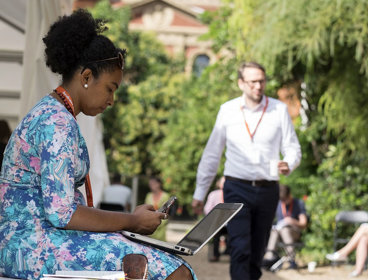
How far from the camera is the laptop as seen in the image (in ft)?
9.86

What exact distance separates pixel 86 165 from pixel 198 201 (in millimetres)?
3235

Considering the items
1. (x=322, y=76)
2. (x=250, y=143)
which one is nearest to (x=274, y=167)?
(x=250, y=143)

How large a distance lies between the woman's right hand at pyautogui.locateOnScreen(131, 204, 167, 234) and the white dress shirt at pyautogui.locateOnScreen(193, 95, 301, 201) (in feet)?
9.23

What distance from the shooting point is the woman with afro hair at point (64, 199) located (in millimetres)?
2852

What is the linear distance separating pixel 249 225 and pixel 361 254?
5.37 m

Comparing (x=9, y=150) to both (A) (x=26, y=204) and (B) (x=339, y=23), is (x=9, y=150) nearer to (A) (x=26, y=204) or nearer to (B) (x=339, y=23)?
(A) (x=26, y=204)

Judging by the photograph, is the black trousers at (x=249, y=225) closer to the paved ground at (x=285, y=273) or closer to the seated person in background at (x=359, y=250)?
the paved ground at (x=285, y=273)

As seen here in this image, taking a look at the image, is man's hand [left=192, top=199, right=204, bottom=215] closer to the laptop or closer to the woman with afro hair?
the laptop

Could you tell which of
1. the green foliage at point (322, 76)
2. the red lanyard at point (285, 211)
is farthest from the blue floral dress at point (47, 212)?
the red lanyard at point (285, 211)

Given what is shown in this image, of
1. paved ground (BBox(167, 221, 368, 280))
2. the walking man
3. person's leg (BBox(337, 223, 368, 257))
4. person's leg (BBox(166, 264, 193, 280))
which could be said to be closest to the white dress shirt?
the walking man

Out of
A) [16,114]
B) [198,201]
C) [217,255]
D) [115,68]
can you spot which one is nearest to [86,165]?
[115,68]

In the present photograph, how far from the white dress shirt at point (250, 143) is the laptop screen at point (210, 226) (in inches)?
96.3

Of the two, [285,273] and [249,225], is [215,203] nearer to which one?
[285,273]

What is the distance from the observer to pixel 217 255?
13305 millimetres
